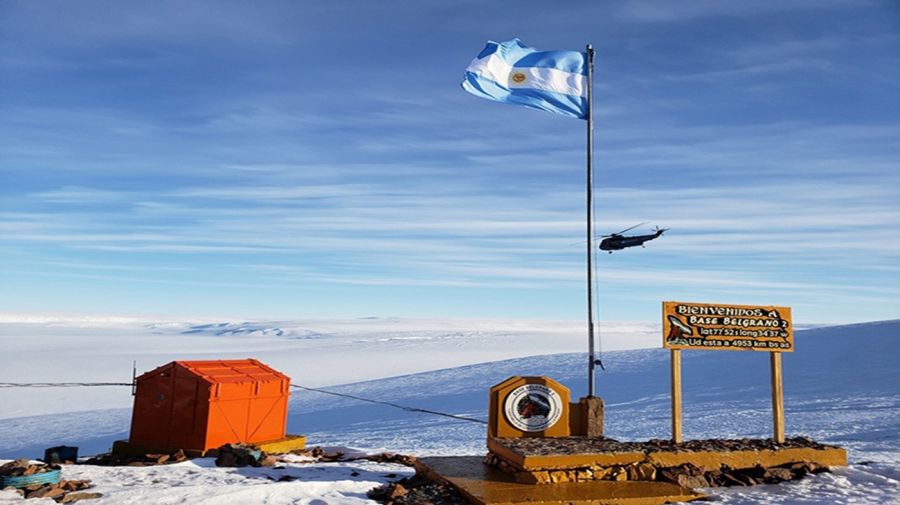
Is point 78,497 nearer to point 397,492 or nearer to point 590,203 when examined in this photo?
point 397,492

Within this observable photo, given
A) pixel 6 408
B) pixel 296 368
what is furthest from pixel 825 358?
pixel 6 408

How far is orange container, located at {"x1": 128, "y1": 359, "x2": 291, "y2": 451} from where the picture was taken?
16312mm

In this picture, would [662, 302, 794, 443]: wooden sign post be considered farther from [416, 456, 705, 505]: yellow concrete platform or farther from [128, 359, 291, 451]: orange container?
[128, 359, 291, 451]: orange container

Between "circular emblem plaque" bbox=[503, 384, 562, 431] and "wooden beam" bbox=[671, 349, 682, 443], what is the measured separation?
2.22 metres

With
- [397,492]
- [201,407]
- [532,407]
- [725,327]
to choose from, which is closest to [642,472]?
[532,407]

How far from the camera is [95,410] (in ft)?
125

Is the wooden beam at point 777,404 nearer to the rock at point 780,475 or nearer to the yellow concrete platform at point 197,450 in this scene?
the rock at point 780,475

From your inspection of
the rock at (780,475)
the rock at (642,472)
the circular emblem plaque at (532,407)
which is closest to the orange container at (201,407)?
the circular emblem plaque at (532,407)

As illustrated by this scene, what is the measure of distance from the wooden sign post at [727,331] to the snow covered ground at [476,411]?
2251 mm

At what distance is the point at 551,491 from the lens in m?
9.80

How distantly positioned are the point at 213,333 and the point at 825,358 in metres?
103

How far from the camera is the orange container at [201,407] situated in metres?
16.3

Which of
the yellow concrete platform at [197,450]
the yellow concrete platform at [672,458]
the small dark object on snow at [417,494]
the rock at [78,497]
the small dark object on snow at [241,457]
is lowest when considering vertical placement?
the yellow concrete platform at [197,450]

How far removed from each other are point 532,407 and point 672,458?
8.32 feet
